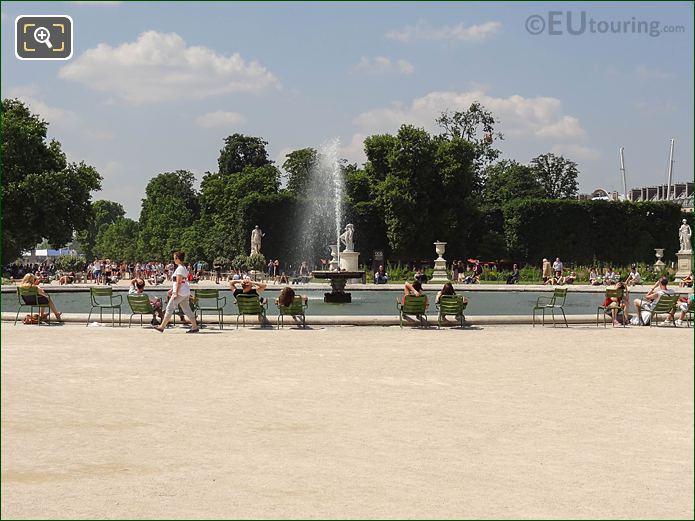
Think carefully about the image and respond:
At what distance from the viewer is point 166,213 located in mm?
87812

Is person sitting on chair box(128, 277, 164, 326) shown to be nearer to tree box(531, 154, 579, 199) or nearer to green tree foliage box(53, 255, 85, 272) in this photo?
green tree foliage box(53, 255, 85, 272)

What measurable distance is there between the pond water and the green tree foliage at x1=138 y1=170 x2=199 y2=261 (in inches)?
1997

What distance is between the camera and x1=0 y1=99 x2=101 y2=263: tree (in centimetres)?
4381

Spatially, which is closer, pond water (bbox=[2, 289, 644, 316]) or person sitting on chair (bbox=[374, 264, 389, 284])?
pond water (bbox=[2, 289, 644, 316])

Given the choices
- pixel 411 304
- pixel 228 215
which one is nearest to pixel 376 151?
pixel 228 215

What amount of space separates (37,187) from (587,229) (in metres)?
32.0

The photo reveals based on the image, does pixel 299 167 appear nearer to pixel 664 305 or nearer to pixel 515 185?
pixel 515 185

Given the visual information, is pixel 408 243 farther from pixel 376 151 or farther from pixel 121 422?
pixel 121 422

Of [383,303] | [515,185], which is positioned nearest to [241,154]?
[515,185]

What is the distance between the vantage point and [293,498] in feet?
18.4

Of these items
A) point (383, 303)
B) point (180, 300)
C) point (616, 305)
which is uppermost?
point (180, 300)

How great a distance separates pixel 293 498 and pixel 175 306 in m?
11.0

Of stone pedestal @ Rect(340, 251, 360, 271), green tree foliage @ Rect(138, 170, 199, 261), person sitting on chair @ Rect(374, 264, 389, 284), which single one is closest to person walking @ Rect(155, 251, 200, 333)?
stone pedestal @ Rect(340, 251, 360, 271)

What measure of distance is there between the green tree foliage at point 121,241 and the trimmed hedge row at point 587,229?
203 feet
